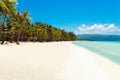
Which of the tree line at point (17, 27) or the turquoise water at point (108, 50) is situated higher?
the tree line at point (17, 27)

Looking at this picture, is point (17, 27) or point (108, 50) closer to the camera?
point (108, 50)

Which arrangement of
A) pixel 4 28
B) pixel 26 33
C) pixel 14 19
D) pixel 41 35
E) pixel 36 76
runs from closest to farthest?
pixel 36 76 < pixel 4 28 < pixel 14 19 < pixel 26 33 < pixel 41 35

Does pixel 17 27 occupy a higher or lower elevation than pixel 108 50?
higher

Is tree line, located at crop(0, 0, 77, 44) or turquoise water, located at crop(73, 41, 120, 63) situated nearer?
turquoise water, located at crop(73, 41, 120, 63)

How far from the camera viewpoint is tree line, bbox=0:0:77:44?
1252 inches

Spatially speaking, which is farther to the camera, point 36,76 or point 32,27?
point 32,27

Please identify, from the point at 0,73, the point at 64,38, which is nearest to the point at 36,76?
the point at 0,73

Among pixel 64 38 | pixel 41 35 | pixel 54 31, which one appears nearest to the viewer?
pixel 41 35

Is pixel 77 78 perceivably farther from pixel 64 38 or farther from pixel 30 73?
pixel 64 38

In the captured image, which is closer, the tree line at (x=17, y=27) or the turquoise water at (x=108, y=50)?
the turquoise water at (x=108, y=50)

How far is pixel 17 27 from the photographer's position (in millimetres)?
47281

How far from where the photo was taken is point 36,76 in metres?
8.12

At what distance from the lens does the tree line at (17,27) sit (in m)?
31.8

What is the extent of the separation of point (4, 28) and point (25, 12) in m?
8.74
